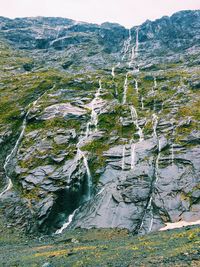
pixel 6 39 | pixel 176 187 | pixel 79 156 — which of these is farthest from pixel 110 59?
pixel 176 187

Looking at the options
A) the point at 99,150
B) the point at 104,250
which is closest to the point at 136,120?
the point at 99,150

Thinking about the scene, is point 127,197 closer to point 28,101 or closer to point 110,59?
point 28,101

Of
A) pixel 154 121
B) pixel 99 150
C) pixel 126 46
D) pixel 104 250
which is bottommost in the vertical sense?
pixel 99 150

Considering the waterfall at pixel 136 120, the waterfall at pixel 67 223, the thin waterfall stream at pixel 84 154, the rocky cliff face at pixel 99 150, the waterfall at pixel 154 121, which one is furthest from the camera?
the waterfall at pixel 154 121

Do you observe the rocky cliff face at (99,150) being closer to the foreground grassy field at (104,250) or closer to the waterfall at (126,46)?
the foreground grassy field at (104,250)

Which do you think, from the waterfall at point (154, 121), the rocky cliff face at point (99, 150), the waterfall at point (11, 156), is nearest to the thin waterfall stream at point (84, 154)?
the rocky cliff face at point (99, 150)

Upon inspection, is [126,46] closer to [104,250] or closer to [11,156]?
[11,156]
